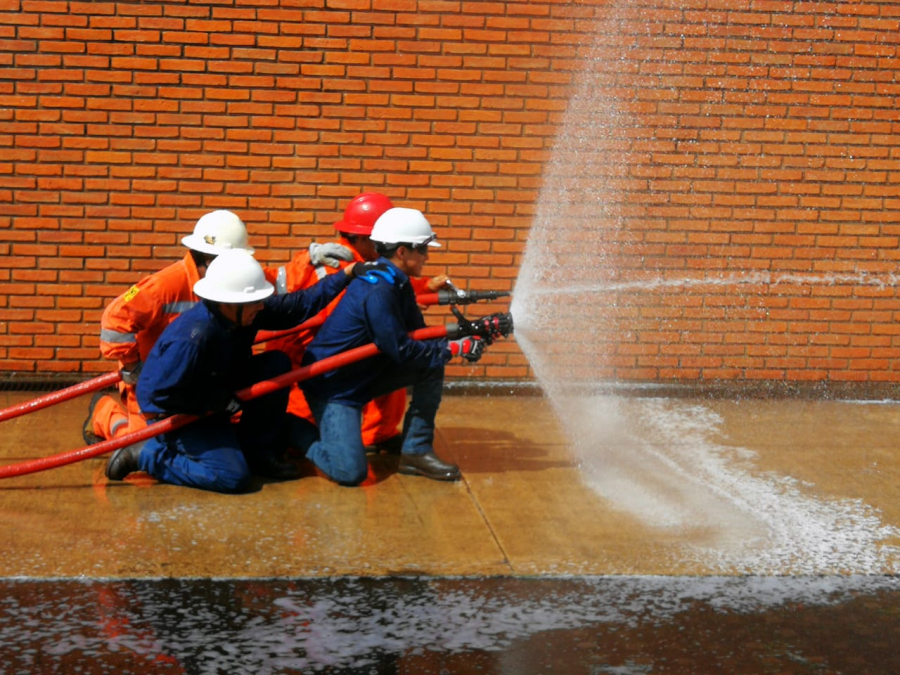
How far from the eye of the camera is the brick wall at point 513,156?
23.1ft

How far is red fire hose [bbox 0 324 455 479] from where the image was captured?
5105 millimetres

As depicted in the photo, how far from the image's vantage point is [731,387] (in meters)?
7.72

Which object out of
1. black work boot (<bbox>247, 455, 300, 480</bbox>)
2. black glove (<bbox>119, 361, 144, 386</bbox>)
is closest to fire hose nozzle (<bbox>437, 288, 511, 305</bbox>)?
black work boot (<bbox>247, 455, 300, 480</bbox>)

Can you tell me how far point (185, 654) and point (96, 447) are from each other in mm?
1654

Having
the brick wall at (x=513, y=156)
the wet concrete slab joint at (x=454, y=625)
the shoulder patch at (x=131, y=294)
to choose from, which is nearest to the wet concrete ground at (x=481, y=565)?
the wet concrete slab joint at (x=454, y=625)

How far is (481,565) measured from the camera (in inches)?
178

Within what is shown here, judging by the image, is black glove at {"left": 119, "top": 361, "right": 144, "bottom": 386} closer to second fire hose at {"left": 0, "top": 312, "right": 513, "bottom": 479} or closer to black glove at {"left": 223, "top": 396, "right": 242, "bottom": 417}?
second fire hose at {"left": 0, "top": 312, "right": 513, "bottom": 479}

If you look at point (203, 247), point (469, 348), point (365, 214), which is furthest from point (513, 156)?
point (203, 247)

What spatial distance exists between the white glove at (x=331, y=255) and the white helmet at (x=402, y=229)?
447 mm

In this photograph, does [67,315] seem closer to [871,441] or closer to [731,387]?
[731,387]

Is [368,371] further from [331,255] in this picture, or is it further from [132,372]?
[132,372]

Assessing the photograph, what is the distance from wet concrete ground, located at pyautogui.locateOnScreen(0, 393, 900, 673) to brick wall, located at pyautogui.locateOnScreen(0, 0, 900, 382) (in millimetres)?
1318

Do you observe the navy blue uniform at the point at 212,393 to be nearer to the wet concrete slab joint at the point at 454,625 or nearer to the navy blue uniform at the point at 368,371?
the navy blue uniform at the point at 368,371

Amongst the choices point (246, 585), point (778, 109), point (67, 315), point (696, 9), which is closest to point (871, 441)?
point (778, 109)
